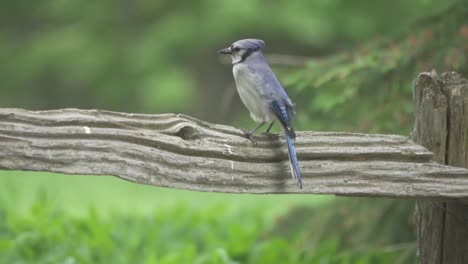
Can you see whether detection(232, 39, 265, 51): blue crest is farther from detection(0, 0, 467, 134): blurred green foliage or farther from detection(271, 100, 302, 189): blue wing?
detection(0, 0, 467, 134): blurred green foliage

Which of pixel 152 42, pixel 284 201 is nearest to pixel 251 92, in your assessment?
pixel 284 201

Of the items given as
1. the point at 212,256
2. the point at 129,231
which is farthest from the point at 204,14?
the point at 212,256

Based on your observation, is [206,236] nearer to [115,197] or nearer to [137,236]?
[137,236]

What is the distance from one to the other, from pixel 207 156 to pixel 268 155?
33 cm

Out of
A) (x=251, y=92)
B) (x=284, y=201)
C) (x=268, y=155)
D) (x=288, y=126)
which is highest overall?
(x=284, y=201)

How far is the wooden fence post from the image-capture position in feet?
13.2

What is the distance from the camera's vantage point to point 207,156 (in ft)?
12.0

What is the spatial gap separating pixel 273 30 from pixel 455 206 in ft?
38.9

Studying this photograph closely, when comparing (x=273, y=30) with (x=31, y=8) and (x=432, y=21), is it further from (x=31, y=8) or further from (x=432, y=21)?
(x=432, y=21)

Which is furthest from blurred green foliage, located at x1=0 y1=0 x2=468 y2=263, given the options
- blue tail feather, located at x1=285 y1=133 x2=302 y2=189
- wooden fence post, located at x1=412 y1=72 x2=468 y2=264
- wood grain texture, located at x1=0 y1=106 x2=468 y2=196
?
blue tail feather, located at x1=285 y1=133 x2=302 y2=189

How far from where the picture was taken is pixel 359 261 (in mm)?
5410

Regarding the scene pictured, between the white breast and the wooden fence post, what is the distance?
2.41 ft

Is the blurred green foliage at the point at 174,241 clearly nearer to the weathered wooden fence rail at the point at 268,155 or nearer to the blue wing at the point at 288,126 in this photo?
the blue wing at the point at 288,126

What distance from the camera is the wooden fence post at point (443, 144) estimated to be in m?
4.01
